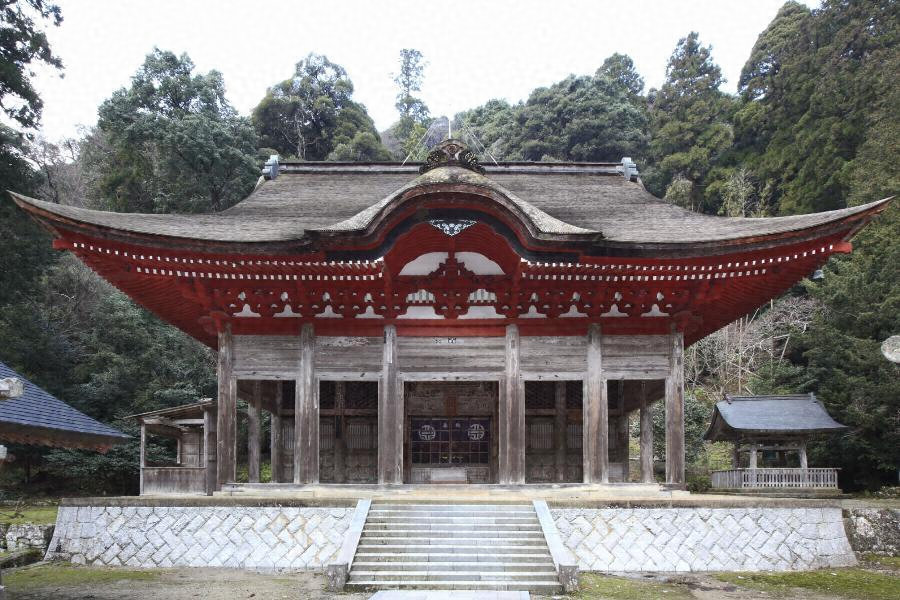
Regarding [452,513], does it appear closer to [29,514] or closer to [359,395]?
[359,395]

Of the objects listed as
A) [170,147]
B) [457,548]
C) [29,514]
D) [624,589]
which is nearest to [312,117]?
[170,147]

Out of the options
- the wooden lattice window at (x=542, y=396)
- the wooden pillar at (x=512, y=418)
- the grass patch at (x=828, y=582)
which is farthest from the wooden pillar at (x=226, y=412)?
the grass patch at (x=828, y=582)

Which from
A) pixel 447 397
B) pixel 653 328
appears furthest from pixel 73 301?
pixel 653 328

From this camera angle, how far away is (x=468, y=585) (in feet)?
27.4

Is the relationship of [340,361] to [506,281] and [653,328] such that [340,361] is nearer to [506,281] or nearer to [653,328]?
[506,281]

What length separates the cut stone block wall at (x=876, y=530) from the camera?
11.0 meters

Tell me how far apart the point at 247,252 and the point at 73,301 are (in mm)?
22768

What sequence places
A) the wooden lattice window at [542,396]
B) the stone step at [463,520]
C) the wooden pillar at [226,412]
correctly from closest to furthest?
the stone step at [463,520]
the wooden pillar at [226,412]
the wooden lattice window at [542,396]

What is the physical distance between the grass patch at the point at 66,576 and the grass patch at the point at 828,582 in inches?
304

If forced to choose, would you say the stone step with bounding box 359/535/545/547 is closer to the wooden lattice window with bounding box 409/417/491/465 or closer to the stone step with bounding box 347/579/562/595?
the stone step with bounding box 347/579/562/595

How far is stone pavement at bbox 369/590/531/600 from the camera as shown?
7688 millimetres

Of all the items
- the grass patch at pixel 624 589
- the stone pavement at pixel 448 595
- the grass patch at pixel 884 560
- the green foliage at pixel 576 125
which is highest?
the green foliage at pixel 576 125

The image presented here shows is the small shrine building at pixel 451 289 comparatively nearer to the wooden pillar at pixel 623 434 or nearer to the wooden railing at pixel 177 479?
the wooden pillar at pixel 623 434

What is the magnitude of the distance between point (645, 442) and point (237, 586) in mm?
9093
